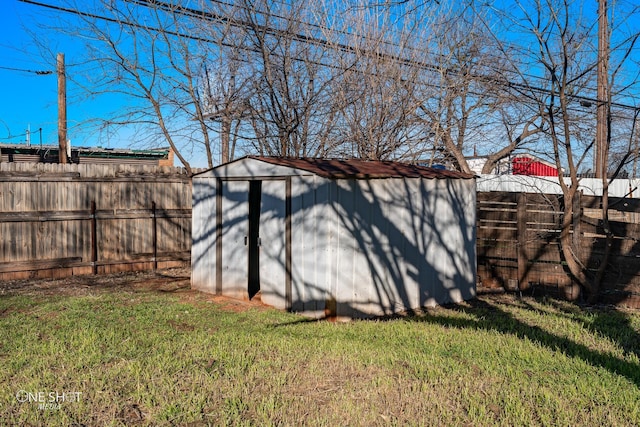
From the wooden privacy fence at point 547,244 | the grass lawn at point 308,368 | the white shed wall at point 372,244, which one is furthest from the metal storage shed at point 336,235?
the wooden privacy fence at point 547,244

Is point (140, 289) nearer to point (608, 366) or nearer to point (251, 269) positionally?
point (251, 269)

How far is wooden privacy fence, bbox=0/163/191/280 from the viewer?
9109mm

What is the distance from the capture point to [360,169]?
7.20 metres

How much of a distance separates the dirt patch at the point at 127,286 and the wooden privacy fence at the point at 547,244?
4302 millimetres

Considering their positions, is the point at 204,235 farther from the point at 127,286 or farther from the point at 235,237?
the point at 127,286

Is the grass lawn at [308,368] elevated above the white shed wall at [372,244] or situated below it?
below

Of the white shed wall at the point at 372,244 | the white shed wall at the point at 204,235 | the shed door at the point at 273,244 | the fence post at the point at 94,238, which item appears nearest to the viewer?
the white shed wall at the point at 372,244

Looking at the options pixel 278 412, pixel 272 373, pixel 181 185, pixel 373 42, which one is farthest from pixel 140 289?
pixel 373 42

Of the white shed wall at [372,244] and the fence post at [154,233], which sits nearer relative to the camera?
the white shed wall at [372,244]

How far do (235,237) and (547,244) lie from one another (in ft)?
16.2

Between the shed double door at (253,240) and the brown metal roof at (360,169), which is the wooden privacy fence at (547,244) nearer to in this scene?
the brown metal roof at (360,169)

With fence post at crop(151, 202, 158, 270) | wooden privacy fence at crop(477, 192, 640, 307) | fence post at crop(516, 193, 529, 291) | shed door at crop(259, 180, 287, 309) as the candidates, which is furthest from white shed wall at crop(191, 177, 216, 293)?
fence post at crop(516, 193, 529, 291)

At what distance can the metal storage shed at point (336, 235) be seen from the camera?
6695 mm

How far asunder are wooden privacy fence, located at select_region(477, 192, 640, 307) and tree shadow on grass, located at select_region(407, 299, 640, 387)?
0.86m
